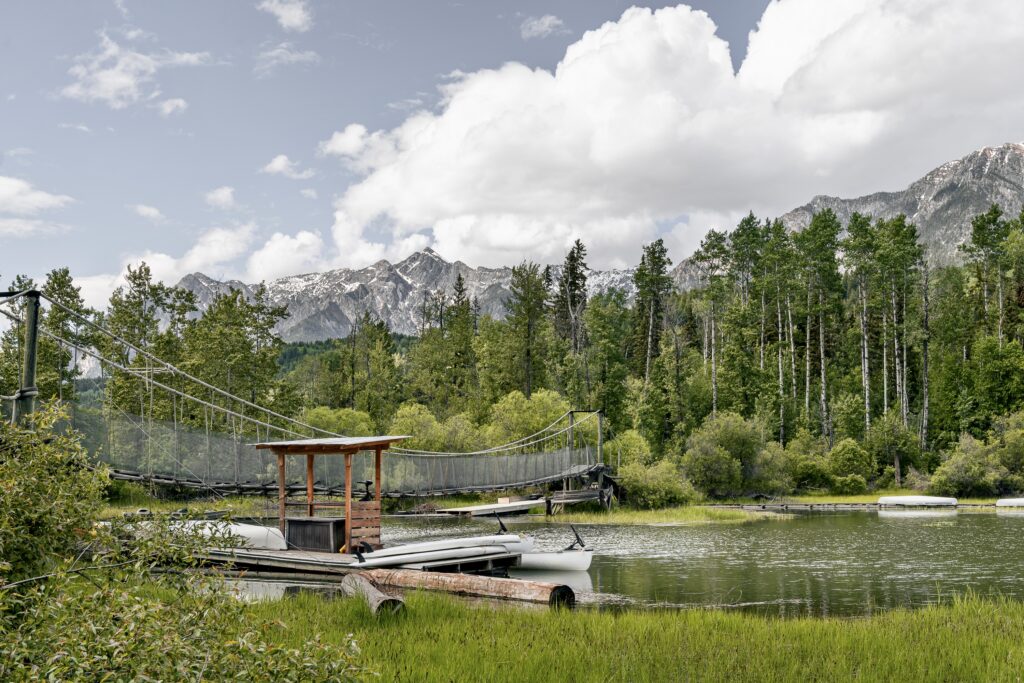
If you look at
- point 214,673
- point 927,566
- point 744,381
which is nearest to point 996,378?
point 744,381

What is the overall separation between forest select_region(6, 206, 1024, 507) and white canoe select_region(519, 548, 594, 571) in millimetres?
19544

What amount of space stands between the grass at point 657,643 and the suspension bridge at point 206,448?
11.0 ft

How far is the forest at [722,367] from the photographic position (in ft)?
131

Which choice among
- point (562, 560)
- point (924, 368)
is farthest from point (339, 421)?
point (924, 368)

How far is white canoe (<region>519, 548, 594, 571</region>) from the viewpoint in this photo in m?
17.5

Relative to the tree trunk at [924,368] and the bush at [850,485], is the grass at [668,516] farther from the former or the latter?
the tree trunk at [924,368]

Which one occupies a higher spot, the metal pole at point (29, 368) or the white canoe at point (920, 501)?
the metal pole at point (29, 368)

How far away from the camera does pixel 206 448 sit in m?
22.0

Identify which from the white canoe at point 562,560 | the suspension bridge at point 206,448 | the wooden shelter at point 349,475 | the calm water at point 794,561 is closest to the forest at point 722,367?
the suspension bridge at point 206,448

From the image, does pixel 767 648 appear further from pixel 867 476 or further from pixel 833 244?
pixel 833 244

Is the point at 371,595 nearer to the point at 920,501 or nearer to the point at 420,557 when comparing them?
the point at 420,557

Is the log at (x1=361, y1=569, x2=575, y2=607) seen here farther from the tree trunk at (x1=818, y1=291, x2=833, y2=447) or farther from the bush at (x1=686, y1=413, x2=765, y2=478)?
Answer: the tree trunk at (x1=818, y1=291, x2=833, y2=447)

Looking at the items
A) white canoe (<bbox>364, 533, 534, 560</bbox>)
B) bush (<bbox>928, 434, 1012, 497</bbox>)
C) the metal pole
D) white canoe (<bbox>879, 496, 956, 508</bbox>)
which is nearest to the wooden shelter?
white canoe (<bbox>364, 533, 534, 560</bbox>)

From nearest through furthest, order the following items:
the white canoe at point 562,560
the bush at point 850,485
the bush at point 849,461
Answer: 1. the white canoe at point 562,560
2. the bush at point 850,485
3. the bush at point 849,461
